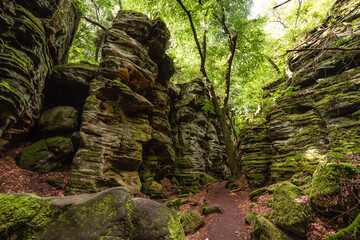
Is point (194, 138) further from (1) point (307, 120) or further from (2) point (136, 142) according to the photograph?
(1) point (307, 120)

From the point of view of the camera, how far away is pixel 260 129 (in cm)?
1199

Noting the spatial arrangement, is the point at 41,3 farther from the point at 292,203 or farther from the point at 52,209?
the point at 292,203

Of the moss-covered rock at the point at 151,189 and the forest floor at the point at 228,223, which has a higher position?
the moss-covered rock at the point at 151,189

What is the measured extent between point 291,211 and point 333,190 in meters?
1.26

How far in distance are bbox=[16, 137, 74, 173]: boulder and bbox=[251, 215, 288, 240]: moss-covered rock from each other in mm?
10378

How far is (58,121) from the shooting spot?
32.2 feet

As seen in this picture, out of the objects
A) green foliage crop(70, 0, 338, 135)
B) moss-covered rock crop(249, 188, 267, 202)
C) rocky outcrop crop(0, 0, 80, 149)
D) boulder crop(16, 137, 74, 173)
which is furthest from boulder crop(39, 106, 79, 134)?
moss-covered rock crop(249, 188, 267, 202)

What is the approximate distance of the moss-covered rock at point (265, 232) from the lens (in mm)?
4270

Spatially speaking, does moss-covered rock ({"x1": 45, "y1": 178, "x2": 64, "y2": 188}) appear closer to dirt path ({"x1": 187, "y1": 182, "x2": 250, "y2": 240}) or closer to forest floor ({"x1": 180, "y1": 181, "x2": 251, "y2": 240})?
forest floor ({"x1": 180, "y1": 181, "x2": 251, "y2": 240})

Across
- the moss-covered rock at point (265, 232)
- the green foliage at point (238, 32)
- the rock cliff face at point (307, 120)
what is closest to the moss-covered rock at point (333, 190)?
the moss-covered rock at point (265, 232)

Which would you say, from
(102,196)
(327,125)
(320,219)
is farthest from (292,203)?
(327,125)

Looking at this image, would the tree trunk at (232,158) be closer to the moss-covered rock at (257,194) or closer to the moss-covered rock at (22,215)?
the moss-covered rock at (257,194)

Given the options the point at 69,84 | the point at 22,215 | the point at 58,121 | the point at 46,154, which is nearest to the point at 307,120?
the point at 22,215

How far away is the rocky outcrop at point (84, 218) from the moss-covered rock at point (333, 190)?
4063 mm
